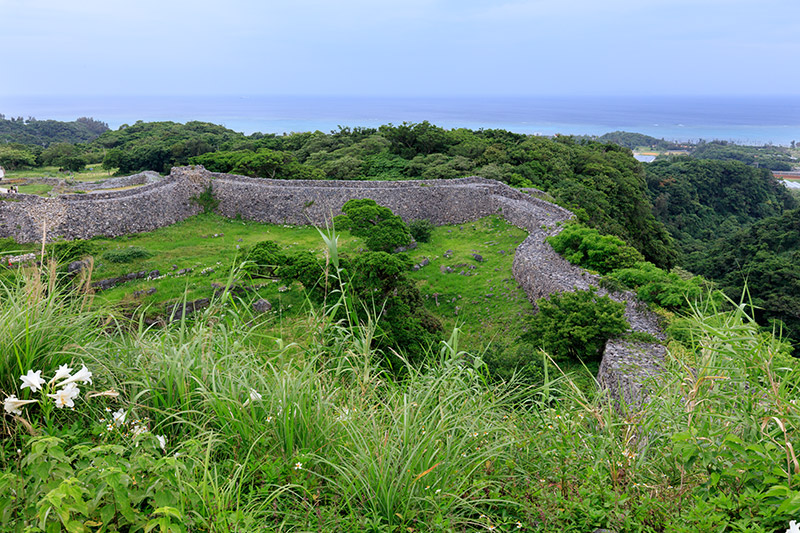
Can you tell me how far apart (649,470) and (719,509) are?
0.47m

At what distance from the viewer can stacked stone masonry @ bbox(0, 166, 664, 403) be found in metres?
16.4

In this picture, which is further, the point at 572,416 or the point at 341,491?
the point at 572,416

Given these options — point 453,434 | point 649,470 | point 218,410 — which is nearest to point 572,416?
point 649,470

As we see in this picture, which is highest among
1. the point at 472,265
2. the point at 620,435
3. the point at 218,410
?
the point at 218,410

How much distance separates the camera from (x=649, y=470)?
239 centimetres

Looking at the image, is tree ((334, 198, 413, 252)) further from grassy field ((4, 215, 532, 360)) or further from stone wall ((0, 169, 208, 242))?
stone wall ((0, 169, 208, 242))

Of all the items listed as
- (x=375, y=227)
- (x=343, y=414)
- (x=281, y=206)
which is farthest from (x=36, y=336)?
(x=281, y=206)

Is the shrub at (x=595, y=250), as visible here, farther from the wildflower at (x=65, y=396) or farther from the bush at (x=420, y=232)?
the wildflower at (x=65, y=396)

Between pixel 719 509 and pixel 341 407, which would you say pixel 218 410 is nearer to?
pixel 341 407

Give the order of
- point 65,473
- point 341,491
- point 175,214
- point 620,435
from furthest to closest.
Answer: point 175,214 → point 620,435 → point 341,491 → point 65,473

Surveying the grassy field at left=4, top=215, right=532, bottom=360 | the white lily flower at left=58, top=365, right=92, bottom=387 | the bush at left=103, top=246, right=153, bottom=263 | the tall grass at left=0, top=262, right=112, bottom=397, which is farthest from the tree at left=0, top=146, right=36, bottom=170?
the white lily flower at left=58, top=365, right=92, bottom=387

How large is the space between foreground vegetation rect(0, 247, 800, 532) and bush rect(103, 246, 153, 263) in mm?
14168

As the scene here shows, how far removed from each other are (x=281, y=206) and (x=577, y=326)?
49.3ft

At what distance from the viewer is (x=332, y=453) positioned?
2377mm
